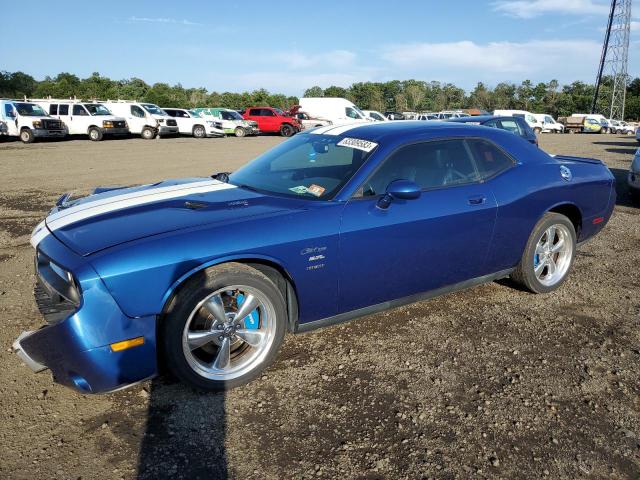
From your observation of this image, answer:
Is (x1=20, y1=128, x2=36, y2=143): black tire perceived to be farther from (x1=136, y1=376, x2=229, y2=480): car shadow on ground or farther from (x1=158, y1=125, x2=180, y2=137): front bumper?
(x1=136, y1=376, x2=229, y2=480): car shadow on ground

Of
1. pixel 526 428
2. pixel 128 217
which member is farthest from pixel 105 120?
pixel 526 428

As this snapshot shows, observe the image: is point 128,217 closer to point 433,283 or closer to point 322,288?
point 322,288

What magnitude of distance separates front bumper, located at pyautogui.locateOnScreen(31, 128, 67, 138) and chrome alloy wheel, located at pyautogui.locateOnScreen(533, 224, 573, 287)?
22698 millimetres

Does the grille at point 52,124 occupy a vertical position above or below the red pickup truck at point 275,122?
below

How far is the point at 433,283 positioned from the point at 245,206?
1.51 m

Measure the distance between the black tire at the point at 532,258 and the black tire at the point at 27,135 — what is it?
74.7 feet

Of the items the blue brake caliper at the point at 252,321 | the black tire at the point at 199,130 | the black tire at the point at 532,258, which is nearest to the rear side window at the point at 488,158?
the black tire at the point at 532,258

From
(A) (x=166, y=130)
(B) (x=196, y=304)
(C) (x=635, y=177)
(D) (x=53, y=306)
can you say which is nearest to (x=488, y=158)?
(B) (x=196, y=304)

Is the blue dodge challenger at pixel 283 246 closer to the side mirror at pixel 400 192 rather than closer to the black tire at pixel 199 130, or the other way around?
the side mirror at pixel 400 192

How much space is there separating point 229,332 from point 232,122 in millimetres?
27766

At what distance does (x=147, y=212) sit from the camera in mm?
3057

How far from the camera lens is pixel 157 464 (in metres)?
2.31

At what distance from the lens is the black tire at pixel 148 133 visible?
996 inches

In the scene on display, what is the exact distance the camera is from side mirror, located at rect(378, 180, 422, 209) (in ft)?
10.4
